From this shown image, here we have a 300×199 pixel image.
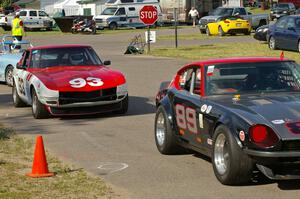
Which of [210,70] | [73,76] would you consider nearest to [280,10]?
[73,76]

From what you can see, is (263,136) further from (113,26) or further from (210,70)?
(113,26)

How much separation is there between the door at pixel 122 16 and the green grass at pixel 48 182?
45941mm

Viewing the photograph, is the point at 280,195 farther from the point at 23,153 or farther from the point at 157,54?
the point at 157,54

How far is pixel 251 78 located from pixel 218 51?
20.6 meters

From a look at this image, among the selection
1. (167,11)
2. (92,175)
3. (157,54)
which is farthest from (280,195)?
(167,11)

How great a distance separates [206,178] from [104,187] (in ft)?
4.00

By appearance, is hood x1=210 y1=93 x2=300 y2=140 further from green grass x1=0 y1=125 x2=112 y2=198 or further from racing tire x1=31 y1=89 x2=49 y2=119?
racing tire x1=31 y1=89 x2=49 y2=119

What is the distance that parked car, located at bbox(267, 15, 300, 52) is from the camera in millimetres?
26739

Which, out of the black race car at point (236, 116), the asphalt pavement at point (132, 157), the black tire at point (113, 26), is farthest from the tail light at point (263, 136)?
the black tire at point (113, 26)

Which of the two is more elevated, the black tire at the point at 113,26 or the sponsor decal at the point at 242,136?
the sponsor decal at the point at 242,136

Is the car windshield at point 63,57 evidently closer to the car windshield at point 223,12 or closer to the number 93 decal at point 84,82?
the number 93 decal at point 84,82

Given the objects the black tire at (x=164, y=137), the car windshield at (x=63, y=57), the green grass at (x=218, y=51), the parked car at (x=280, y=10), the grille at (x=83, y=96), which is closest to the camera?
the black tire at (x=164, y=137)

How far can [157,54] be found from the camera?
29.0 metres

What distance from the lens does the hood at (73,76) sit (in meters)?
12.6
